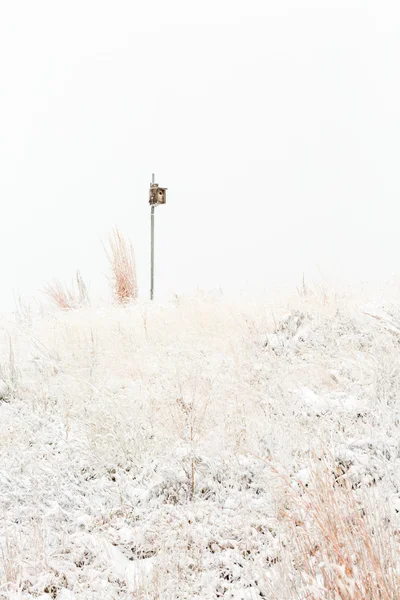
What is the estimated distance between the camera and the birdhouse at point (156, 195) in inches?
365

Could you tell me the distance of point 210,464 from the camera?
2.28 meters

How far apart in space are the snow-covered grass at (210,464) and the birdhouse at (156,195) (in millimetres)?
5395

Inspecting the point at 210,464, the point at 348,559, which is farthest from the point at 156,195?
the point at 348,559

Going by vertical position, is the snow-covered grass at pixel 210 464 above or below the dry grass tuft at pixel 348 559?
below

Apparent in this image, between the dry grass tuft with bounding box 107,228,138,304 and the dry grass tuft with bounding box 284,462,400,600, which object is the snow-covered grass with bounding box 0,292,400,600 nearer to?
the dry grass tuft with bounding box 284,462,400,600

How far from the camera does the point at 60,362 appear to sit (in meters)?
4.13

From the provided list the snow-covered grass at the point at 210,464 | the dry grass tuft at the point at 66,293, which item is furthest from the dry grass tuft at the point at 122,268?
the snow-covered grass at the point at 210,464

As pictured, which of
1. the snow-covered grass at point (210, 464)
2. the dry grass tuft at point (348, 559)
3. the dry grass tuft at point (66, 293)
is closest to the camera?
the dry grass tuft at point (348, 559)

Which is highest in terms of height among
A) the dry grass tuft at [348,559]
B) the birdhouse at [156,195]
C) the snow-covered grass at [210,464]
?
the birdhouse at [156,195]

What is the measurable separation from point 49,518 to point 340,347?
2.54 metres

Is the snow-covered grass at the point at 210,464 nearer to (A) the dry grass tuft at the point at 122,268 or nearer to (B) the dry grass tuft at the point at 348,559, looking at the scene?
(B) the dry grass tuft at the point at 348,559

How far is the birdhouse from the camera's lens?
365 inches

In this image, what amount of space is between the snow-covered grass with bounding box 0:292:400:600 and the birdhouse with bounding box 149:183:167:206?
17.7 feet

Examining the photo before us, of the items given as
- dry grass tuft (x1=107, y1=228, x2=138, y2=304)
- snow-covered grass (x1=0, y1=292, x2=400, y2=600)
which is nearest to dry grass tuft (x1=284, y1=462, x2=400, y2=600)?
snow-covered grass (x1=0, y1=292, x2=400, y2=600)
